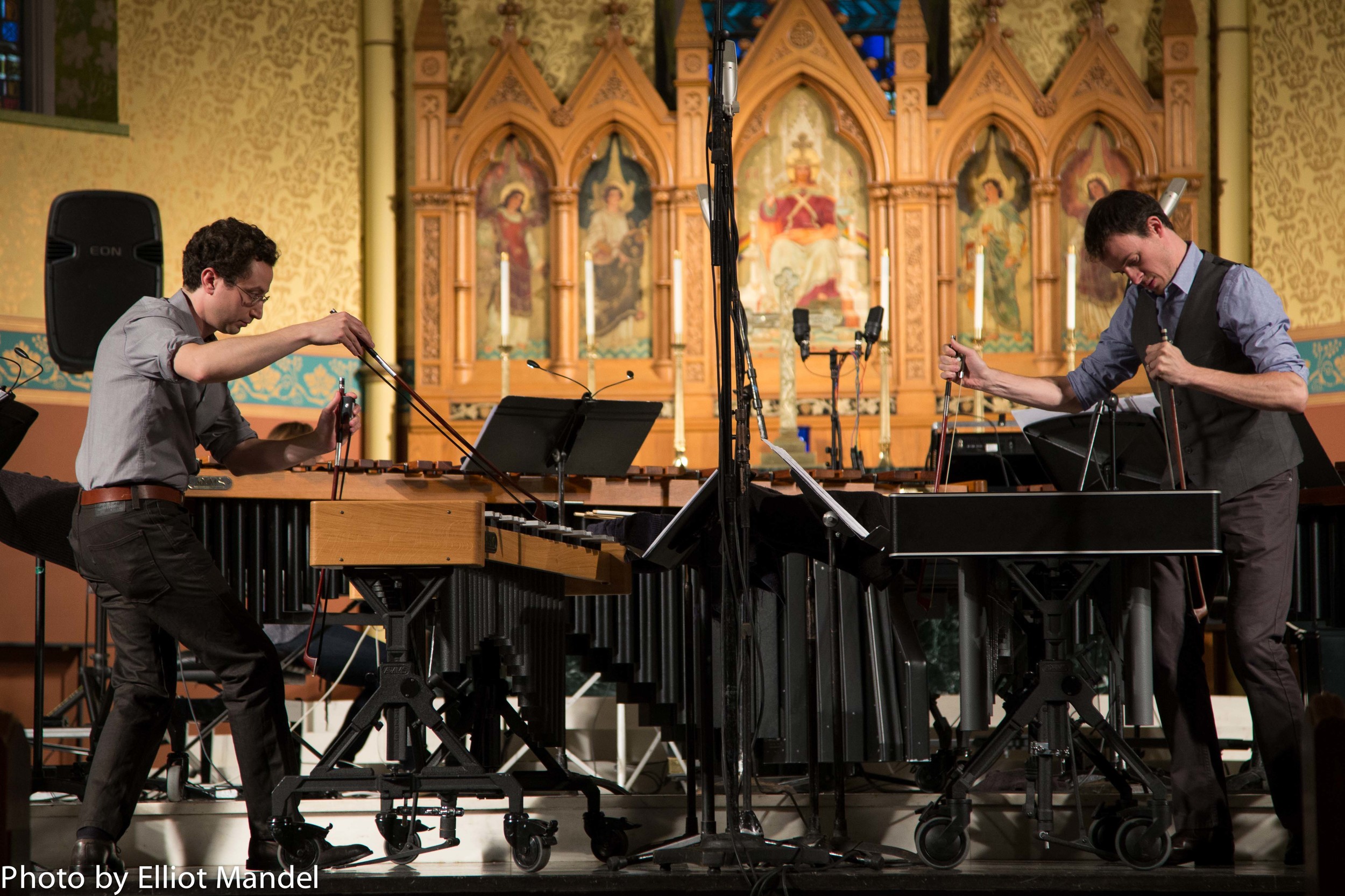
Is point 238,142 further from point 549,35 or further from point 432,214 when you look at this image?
point 549,35

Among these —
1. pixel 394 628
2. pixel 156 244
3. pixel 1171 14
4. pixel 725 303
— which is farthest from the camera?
pixel 1171 14

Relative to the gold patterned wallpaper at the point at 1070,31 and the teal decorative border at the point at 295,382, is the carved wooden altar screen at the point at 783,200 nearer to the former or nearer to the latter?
the gold patterned wallpaper at the point at 1070,31

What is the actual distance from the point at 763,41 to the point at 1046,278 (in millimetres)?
2142

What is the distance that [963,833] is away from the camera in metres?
3.39

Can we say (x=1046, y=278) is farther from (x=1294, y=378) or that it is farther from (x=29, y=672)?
(x=29, y=672)

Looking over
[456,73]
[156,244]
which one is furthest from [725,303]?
[456,73]

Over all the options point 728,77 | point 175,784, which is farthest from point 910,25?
point 175,784

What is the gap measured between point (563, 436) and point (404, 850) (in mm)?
1609

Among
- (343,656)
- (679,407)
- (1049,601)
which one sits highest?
(679,407)

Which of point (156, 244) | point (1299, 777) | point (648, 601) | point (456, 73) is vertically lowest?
point (1299, 777)

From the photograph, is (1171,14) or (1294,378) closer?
(1294,378)

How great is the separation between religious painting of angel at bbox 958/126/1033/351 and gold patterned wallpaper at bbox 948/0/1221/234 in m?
0.54

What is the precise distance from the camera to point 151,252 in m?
5.96

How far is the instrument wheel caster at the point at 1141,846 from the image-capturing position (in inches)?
132
